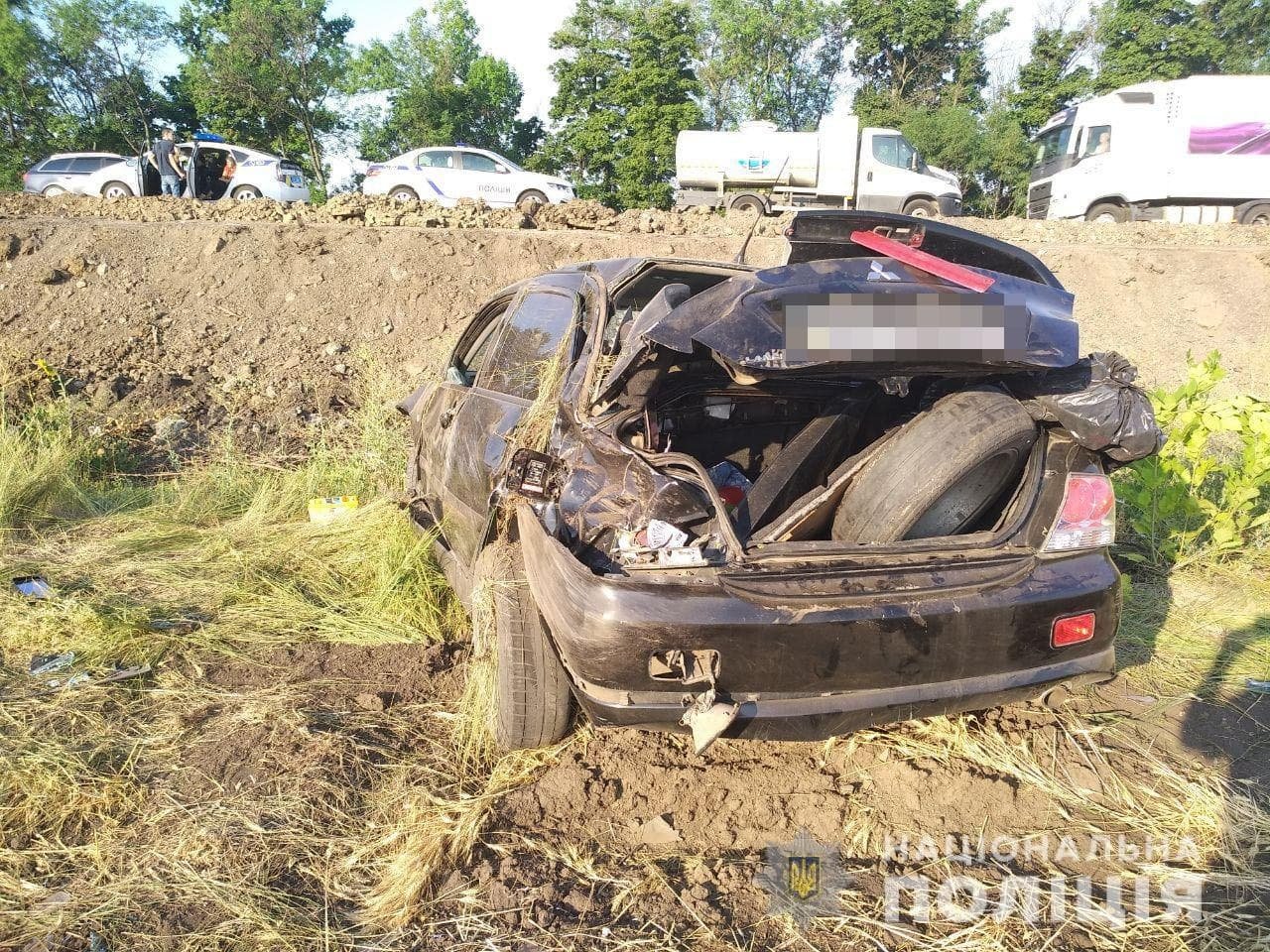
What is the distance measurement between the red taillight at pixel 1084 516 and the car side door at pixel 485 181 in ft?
51.4

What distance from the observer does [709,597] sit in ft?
6.93

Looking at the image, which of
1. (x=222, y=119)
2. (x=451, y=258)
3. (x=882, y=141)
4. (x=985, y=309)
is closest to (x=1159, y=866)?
(x=985, y=309)

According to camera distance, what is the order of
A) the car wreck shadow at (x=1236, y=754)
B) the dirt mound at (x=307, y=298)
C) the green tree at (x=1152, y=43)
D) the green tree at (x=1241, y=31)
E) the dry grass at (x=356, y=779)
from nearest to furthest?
the dry grass at (x=356, y=779) → the car wreck shadow at (x=1236, y=754) → the dirt mound at (x=307, y=298) → the green tree at (x=1152, y=43) → the green tree at (x=1241, y=31)

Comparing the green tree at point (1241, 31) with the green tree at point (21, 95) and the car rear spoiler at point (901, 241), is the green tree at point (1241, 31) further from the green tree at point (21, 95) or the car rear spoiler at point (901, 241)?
the green tree at point (21, 95)

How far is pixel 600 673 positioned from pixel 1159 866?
168 cm

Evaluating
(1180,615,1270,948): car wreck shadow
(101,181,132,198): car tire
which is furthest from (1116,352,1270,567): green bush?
(101,181,132,198): car tire

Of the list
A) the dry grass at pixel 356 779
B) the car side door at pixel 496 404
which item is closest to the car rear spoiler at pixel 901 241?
the car side door at pixel 496 404

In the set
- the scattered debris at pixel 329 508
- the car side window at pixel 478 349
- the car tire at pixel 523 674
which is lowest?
the scattered debris at pixel 329 508

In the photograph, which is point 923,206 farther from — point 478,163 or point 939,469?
point 939,469

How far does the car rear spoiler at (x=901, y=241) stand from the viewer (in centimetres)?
263

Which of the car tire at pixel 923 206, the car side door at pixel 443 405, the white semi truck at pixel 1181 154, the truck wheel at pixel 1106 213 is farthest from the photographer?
the car tire at pixel 923 206

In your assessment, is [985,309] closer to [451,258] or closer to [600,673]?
[600,673]

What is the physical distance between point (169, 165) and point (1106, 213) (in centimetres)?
1859

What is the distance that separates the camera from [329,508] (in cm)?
546
